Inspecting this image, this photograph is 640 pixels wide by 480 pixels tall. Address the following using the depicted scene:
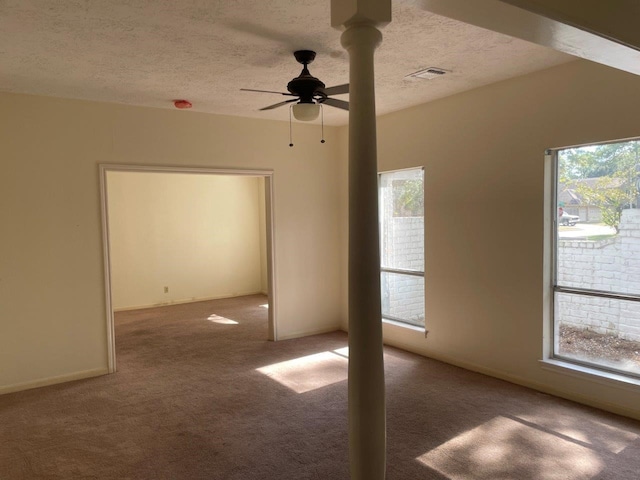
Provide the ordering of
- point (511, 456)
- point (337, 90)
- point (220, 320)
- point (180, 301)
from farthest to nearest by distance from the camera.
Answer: point (180, 301)
point (220, 320)
point (337, 90)
point (511, 456)

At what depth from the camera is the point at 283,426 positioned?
3414mm

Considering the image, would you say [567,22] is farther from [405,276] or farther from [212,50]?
[405,276]

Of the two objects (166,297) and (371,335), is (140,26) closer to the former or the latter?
(371,335)

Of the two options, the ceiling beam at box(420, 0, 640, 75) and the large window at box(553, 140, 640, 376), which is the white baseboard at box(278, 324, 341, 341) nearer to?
the large window at box(553, 140, 640, 376)

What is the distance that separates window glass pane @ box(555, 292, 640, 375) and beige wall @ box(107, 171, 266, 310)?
6123 mm

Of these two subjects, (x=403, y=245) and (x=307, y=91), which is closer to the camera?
(x=307, y=91)

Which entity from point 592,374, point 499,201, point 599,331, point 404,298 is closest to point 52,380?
point 404,298

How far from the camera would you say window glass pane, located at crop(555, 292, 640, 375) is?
11.5 feet

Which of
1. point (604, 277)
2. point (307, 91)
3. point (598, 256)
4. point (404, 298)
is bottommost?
point (404, 298)

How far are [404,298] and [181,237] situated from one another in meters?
4.57

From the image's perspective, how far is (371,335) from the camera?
1.90 m

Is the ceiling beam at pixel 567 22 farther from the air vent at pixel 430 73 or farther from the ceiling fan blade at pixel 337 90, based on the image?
the air vent at pixel 430 73

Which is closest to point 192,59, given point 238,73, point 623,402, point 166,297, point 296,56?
point 238,73

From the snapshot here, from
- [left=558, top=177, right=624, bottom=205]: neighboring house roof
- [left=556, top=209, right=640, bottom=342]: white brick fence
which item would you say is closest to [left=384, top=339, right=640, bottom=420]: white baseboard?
[left=556, top=209, right=640, bottom=342]: white brick fence
